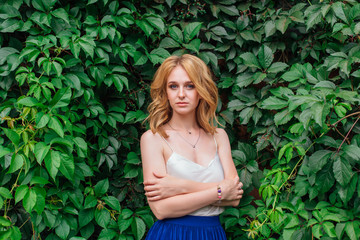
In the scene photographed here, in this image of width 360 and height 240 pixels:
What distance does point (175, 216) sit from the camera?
171 cm

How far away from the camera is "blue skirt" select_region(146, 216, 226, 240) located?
5.72 ft

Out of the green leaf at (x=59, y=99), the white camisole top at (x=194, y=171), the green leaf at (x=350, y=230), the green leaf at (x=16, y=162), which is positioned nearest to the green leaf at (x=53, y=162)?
the green leaf at (x=16, y=162)

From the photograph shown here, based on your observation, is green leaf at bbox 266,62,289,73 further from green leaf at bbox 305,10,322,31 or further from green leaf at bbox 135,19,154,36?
green leaf at bbox 135,19,154,36

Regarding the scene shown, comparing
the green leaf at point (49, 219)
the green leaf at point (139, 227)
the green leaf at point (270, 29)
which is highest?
the green leaf at point (270, 29)

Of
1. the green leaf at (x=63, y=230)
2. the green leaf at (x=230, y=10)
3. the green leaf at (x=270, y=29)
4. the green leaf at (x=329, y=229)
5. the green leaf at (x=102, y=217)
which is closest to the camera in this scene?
the green leaf at (x=329, y=229)

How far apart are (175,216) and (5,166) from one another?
89 centimetres

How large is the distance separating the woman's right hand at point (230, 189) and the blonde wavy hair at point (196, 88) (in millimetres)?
301

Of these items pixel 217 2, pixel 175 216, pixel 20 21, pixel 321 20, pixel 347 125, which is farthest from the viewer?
pixel 217 2

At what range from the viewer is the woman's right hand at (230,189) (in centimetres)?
175

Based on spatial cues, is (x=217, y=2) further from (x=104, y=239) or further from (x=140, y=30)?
(x=104, y=239)

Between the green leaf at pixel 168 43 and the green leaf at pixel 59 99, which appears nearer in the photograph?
the green leaf at pixel 59 99

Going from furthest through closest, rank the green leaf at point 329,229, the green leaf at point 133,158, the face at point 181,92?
the green leaf at point 133,158
the face at point 181,92
the green leaf at point 329,229

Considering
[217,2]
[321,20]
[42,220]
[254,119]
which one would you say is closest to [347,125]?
[254,119]

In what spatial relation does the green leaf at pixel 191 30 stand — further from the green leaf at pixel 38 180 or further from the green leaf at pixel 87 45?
the green leaf at pixel 38 180
